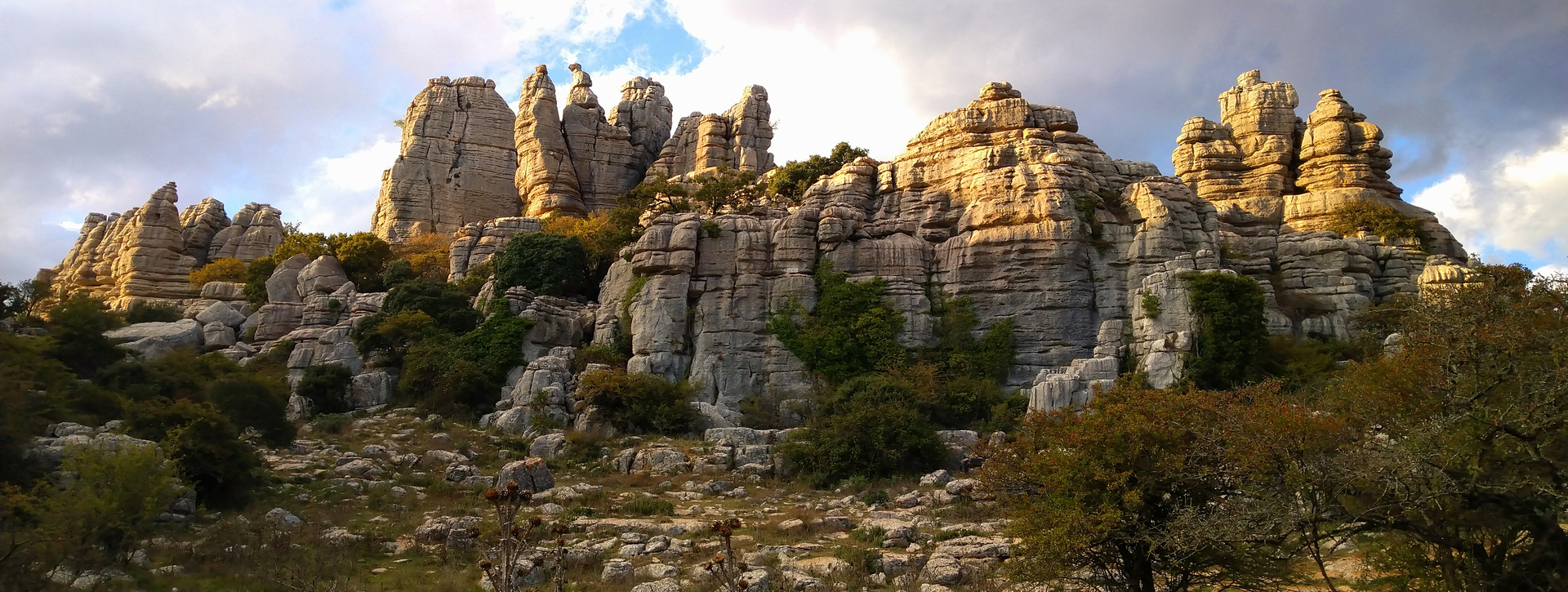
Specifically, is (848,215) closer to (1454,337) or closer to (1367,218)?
(1367,218)

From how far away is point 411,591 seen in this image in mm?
12867

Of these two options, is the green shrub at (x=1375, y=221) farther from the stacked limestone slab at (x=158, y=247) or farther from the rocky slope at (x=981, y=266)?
the stacked limestone slab at (x=158, y=247)

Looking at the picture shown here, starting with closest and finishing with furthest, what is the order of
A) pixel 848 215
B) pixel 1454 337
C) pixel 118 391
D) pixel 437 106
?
pixel 1454 337 < pixel 118 391 < pixel 848 215 < pixel 437 106

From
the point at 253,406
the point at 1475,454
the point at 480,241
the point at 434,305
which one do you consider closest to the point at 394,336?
the point at 434,305

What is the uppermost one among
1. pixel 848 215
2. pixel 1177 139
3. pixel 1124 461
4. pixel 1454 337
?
pixel 1177 139

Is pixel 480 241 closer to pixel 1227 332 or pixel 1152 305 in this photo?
pixel 1152 305

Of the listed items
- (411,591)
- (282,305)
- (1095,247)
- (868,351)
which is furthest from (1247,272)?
(282,305)

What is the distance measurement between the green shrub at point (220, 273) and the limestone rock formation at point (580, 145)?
15.3m

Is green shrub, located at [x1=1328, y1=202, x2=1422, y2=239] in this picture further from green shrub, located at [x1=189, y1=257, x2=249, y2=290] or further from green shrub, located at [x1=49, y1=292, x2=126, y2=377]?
green shrub, located at [x1=189, y1=257, x2=249, y2=290]

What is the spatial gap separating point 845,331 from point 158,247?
129 ft

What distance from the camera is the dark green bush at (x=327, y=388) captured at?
31136 mm

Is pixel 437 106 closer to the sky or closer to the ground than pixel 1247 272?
closer to the sky

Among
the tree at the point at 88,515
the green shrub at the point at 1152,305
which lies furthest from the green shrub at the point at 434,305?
the green shrub at the point at 1152,305

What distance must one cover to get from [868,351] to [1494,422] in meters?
24.8
